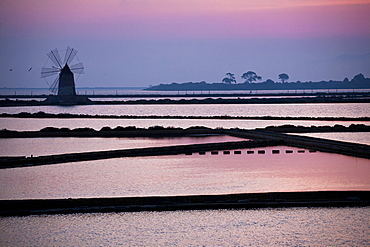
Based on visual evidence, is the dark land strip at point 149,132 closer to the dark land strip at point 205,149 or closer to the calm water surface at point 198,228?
the dark land strip at point 205,149

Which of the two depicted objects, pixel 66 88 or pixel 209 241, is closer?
pixel 209 241

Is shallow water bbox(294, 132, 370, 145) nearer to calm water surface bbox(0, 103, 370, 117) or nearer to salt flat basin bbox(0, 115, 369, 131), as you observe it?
salt flat basin bbox(0, 115, 369, 131)

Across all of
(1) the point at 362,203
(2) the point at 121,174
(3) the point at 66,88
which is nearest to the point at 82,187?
(2) the point at 121,174

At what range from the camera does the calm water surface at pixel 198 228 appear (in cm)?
906

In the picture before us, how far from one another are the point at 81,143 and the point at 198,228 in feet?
44.7

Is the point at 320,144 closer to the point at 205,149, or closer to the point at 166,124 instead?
the point at 205,149

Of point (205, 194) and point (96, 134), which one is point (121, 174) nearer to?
point (205, 194)

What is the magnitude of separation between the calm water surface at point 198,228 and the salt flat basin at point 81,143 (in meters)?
9.48

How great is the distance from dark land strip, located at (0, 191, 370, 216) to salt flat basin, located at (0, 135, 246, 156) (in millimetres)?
8601

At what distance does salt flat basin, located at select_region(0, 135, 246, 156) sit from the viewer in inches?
787

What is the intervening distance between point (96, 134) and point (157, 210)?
626 inches

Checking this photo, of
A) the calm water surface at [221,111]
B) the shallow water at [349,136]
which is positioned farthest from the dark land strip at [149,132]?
the calm water surface at [221,111]

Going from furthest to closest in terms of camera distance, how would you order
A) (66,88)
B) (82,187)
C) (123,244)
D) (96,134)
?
(66,88) < (96,134) < (82,187) < (123,244)

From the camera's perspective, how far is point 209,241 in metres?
9.12
